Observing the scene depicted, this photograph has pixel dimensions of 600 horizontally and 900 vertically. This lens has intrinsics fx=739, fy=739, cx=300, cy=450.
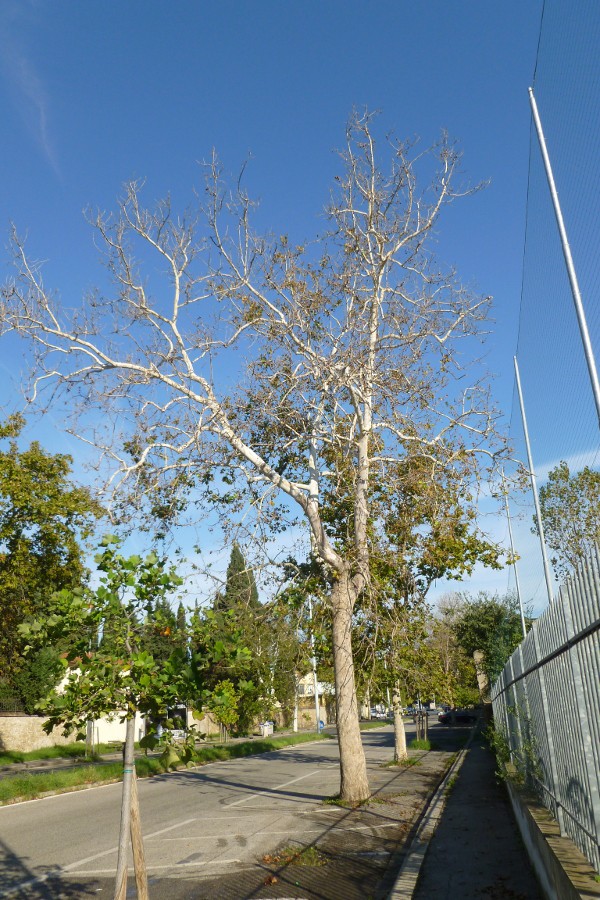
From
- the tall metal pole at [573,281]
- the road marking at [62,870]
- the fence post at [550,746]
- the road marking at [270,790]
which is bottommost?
the road marking at [62,870]

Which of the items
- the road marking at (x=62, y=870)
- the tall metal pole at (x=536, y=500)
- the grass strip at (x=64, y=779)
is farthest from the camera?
the grass strip at (x=64, y=779)

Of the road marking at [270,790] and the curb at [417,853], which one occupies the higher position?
the road marking at [270,790]

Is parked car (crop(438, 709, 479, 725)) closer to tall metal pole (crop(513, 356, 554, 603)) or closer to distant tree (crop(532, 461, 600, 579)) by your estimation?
distant tree (crop(532, 461, 600, 579))

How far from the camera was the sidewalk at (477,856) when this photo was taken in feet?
23.3

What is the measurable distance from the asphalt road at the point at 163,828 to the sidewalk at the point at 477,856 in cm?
234

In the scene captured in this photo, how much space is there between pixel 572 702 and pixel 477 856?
4.85 metres

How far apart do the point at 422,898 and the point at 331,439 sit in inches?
356

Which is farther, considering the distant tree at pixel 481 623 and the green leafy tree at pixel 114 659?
the distant tree at pixel 481 623

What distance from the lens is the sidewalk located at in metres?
7.11

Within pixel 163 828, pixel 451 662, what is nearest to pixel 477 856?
pixel 163 828

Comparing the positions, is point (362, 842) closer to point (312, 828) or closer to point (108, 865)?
point (312, 828)

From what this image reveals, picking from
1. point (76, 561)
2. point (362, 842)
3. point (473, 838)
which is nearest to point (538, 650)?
point (473, 838)

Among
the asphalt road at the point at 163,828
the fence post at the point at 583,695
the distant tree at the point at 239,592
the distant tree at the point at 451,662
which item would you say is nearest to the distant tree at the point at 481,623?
the distant tree at the point at 451,662

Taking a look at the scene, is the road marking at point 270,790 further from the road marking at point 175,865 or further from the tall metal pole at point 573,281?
the tall metal pole at point 573,281
